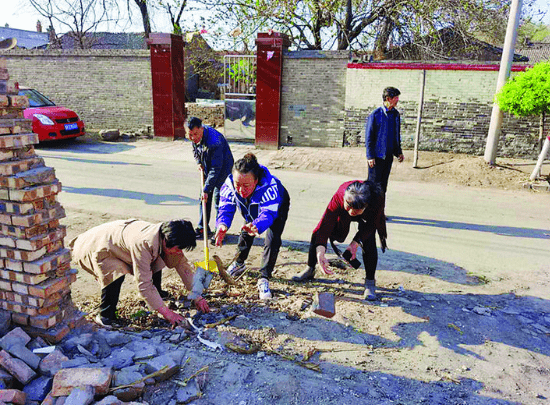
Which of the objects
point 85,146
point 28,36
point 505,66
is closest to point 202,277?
point 505,66

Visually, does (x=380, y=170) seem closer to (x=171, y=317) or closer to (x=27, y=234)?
(x=171, y=317)

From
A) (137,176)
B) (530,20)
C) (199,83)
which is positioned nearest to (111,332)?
(137,176)

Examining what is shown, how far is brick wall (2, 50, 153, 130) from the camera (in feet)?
48.4

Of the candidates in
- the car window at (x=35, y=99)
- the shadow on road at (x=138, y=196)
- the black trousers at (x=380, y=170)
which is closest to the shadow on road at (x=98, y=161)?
the shadow on road at (x=138, y=196)

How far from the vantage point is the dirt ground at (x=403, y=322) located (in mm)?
3125

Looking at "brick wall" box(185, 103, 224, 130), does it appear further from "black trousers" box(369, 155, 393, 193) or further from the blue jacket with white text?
the blue jacket with white text

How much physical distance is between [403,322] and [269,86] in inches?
389

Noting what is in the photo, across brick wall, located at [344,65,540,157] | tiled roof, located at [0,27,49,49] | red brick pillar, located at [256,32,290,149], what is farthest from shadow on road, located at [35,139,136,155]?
tiled roof, located at [0,27,49,49]

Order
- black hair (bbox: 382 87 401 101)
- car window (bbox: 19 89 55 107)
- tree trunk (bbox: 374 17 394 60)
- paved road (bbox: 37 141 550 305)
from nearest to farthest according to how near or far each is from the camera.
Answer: paved road (bbox: 37 141 550 305), black hair (bbox: 382 87 401 101), car window (bbox: 19 89 55 107), tree trunk (bbox: 374 17 394 60)

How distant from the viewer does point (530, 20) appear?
14.5m

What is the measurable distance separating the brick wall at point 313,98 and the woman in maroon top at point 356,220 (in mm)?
8581

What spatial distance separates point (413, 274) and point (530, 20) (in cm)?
1389

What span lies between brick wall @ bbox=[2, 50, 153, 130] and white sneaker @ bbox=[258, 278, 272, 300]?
39.4 ft

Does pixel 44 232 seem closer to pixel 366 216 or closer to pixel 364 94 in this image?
pixel 366 216
